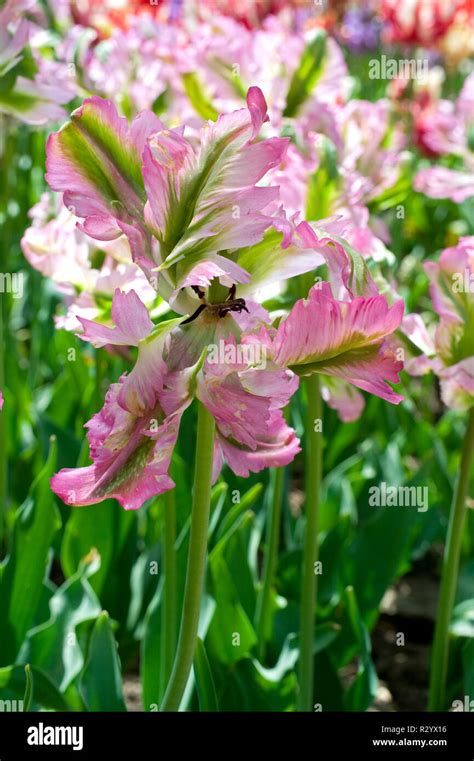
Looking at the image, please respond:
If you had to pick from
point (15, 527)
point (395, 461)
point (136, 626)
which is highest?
point (15, 527)

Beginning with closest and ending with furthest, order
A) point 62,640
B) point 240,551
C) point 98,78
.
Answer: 1. point 62,640
2. point 240,551
3. point 98,78

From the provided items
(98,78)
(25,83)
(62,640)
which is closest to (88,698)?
(62,640)

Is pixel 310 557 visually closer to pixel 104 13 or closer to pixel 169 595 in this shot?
pixel 169 595

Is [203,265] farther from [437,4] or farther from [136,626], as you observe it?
[437,4]

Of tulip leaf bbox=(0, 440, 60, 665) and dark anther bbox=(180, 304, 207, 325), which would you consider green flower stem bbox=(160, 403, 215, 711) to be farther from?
tulip leaf bbox=(0, 440, 60, 665)

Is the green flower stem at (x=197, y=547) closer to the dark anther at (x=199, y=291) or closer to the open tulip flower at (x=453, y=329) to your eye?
the dark anther at (x=199, y=291)

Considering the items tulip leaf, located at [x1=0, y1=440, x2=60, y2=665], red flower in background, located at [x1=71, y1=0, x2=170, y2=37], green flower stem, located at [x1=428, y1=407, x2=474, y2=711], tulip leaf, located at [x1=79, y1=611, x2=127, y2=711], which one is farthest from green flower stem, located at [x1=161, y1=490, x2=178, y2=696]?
red flower in background, located at [x1=71, y1=0, x2=170, y2=37]
